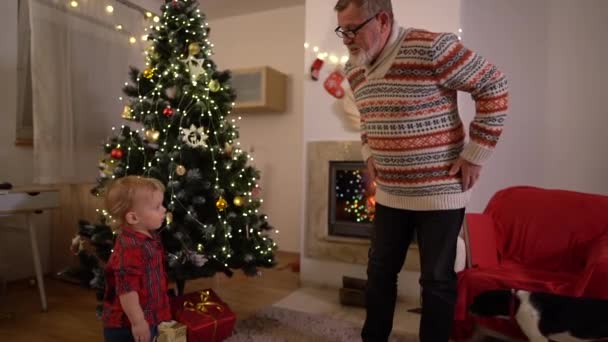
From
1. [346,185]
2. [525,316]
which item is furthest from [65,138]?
[525,316]

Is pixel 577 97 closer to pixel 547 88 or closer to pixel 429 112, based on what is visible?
pixel 547 88

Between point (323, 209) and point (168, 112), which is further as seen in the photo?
point (323, 209)

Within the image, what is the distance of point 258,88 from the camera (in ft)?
10.9

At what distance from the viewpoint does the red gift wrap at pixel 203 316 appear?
5.23 feet

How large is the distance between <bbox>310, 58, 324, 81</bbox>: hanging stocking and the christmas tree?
2.49ft

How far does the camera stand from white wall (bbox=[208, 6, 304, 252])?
355cm

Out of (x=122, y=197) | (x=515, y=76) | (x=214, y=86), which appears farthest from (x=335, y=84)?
(x=122, y=197)

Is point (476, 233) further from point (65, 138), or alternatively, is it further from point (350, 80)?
point (65, 138)

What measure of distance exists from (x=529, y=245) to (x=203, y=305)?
62.7 inches

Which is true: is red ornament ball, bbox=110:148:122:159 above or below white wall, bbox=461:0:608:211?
below

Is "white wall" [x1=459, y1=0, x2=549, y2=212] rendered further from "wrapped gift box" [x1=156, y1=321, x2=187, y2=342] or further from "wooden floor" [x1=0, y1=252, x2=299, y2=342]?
"wrapped gift box" [x1=156, y1=321, x2=187, y2=342]

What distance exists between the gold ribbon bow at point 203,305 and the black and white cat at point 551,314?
1.13 m

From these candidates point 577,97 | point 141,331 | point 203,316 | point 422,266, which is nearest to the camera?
point 141,331

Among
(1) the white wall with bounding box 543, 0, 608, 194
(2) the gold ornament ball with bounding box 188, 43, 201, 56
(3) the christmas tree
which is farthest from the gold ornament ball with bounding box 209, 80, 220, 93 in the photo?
(1) the white wall with bounding box 543, 0, 608, 194
